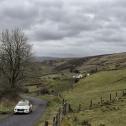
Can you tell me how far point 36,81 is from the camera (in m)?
153

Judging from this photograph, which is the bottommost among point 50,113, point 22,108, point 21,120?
point 50,113

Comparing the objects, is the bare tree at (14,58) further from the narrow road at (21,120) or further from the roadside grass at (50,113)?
the narrow road at (21,120)

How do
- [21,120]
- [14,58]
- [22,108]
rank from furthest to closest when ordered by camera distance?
[14,58] → [22,108] → [21,120]

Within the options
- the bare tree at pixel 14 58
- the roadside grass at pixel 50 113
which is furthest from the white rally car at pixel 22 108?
the bare tree at pixel 14 58

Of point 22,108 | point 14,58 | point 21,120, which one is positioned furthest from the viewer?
point 14,58

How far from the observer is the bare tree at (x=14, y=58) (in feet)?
272

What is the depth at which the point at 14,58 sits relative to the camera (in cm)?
8494

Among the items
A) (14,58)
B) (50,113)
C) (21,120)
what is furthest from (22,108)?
(14,58)

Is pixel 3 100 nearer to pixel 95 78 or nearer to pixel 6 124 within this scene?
pixel 6 124

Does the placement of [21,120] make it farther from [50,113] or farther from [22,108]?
[50,113]

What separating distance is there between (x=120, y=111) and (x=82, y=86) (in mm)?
59985

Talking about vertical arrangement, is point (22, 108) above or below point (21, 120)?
above

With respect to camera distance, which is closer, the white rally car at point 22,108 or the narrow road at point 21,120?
the narrow road at point 21,120

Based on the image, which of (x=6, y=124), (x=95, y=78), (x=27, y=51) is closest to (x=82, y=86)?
(x=95, y=78)
